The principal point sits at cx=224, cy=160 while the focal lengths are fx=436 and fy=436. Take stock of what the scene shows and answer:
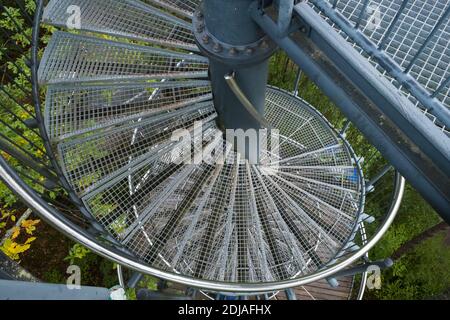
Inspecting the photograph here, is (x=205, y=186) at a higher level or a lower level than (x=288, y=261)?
higher

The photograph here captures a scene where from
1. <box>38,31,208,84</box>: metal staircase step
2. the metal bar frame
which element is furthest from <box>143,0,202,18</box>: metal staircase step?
the metal bar frame

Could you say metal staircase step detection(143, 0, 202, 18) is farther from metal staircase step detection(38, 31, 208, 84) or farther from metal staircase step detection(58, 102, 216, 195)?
metal staircase step detection(58, 102, 216, 195)

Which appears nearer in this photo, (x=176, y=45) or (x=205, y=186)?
(x=176, y=45)

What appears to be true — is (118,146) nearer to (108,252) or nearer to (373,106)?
(108,252)

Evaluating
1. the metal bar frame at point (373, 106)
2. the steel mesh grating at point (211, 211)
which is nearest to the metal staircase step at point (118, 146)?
the steel mesh grating at point (211, 211)

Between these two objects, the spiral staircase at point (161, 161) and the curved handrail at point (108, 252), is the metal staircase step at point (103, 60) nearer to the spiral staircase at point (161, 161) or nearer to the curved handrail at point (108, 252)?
the spiral staircase at point (161, 161)

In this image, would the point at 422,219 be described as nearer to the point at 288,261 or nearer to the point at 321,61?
the point at 288,261
